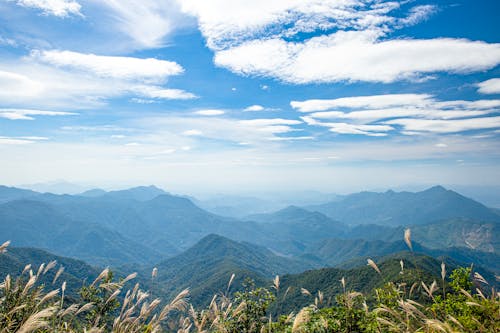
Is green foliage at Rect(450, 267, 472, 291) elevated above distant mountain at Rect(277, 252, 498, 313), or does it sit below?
above

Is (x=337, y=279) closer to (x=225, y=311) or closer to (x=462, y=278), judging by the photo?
(x=462, y=278)

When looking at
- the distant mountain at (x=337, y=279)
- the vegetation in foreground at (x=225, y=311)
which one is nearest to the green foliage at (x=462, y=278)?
the vegetation in foreground at (x=225, y=311)

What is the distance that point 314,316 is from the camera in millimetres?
6449

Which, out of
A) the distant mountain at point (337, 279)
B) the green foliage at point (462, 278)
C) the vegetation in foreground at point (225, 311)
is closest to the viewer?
the vegetation in foreground at point (225, 311)

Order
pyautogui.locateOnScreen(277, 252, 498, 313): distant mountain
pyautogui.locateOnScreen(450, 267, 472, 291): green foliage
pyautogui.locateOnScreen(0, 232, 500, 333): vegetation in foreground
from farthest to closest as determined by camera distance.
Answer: pyautogui.locateOnScreen(277, 252, 498, 313): distant mountain, pyautogui.locateOnScreen(450, 267, 472, 291): green foliage, pyautogui.locateOnScreen(0, 232, 500, 333): vegetation in foreground

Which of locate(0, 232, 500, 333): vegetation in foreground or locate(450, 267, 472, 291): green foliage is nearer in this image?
locate(0, 232, 500, 333): vegetation in foreground

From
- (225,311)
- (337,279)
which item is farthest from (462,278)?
(337,279)

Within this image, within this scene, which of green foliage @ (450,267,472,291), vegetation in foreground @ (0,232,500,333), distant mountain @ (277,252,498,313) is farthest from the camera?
distant mountain @ (277,252,498,313)

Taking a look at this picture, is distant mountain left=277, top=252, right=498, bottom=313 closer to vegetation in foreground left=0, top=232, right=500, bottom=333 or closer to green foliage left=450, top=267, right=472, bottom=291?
green foliage left=450, top=267, right=472, bottom=291

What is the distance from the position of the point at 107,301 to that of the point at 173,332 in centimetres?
222

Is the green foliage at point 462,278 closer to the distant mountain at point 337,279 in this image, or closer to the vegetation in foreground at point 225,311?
the vegetation in foreground at point 225,311

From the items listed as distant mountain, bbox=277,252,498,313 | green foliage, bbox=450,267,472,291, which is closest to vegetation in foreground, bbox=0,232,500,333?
green foliage, bbox=450,267,472,291

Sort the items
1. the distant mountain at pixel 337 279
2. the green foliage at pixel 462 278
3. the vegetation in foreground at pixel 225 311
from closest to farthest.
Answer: the vegetation in foreground at pixel 225 311
the green foliage at pixel 462 278
the distant mountain at pixel 337 279

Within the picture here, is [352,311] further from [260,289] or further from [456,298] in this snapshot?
[456,298]
